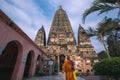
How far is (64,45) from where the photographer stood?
36.1 metres

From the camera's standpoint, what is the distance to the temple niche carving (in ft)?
102

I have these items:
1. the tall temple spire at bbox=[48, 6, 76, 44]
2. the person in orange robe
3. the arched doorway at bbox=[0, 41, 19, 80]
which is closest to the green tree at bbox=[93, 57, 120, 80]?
the person in orange robe

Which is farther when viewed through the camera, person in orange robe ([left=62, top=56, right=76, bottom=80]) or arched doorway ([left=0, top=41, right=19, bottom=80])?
arched doorway ([left=0, top=41, right=19, bottom=80])

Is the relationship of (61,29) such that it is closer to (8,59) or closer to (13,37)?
(8,59)

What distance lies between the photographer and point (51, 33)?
1545 inches

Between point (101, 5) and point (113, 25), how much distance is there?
1447mm

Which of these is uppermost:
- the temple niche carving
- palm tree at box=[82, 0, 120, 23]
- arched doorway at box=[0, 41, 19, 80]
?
the temple niche carving

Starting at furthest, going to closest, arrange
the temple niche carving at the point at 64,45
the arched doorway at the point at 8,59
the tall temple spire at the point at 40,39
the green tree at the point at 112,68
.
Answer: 1. the tall temple spire at the point at 40,39
2. the temple niche carving at the point at 64,45
3. the arched doorway at the point at 8,59
4. the green tree at the point at 112,68

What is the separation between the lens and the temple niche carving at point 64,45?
1222 inches

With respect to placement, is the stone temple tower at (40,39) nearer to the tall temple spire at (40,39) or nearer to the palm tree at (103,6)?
the tall temple spire at (40,39)

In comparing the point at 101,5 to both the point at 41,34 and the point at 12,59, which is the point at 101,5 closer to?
the point at 12,59

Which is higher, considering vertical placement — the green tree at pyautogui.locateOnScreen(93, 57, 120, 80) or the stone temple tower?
the stone temple tower

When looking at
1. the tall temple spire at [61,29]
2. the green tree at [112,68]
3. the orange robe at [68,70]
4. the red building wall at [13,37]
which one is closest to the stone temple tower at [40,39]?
the tall temple spire at [61,29]

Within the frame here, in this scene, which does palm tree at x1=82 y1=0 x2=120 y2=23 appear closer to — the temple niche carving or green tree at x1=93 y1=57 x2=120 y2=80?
green tree at x1=93 y1=57 x2=120 y2=80
